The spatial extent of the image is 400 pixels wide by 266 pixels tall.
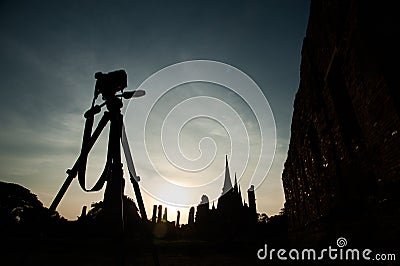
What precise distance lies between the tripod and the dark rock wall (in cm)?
325

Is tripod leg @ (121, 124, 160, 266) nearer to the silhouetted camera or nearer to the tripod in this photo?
the tripod

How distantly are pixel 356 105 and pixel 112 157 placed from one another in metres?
4.02

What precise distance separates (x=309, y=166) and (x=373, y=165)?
14.2 feet

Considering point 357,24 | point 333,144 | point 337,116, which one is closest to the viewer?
point 357,24

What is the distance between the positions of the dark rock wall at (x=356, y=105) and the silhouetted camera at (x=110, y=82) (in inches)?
132

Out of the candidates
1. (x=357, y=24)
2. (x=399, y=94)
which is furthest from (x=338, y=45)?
(x=399, y=94)

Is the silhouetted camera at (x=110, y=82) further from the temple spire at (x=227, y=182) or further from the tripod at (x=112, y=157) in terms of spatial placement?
the temple spire at (x=227, y=182)

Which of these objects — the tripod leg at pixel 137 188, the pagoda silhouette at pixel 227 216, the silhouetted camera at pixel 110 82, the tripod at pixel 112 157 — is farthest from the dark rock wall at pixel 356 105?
the pagoda silhouette at pixel 227 216

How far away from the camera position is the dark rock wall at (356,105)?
302 cm

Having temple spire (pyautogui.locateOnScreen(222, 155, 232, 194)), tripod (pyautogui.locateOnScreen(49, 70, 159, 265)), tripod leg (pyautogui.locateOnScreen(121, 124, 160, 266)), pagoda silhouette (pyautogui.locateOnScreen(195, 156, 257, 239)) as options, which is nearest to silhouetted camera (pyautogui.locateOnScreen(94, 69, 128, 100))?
tripod (pyautogui.locateOnScreen(49, 70, 159, 265))

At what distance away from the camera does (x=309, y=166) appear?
25.1ft

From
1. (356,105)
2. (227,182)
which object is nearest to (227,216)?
(227,182)

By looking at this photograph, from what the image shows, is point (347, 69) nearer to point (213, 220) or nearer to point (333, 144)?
point (333, 144)

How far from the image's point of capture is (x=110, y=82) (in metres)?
2.23
